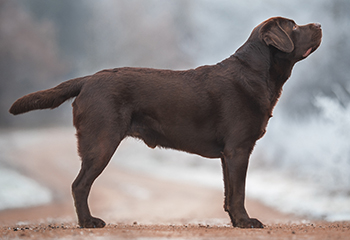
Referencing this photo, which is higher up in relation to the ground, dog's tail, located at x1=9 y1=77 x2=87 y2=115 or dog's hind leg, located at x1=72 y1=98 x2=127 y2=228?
dog's tail, located at x1=9 y1=77 x2=87 y2=115

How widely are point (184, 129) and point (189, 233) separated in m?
1.26

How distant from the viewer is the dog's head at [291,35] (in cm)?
478

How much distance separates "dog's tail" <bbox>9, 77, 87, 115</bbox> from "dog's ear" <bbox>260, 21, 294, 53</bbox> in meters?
2.15

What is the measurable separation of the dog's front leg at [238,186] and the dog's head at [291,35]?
50.0 inches

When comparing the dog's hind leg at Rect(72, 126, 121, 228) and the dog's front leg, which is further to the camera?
the dog's front leg

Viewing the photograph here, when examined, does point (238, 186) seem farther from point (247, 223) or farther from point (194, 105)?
point (194, 105)

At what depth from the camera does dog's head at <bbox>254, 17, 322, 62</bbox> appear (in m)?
4.78

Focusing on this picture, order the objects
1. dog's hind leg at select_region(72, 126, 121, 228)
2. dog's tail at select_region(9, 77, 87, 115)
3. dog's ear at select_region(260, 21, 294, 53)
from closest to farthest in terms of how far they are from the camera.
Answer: dog's hind leg at select_region(72, 126, 121, 228), dog's tail at select_region(9, 77, 87, 115), dog's ear at select_region(260, 21, 294, 53)

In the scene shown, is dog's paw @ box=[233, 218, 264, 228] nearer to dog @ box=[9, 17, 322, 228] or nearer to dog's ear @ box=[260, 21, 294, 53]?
dog @ box=[9, 17, 322, 228]

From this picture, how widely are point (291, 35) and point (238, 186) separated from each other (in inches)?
73.9

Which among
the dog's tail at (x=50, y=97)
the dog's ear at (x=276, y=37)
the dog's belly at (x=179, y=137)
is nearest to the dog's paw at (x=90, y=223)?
the dog's belly at (x=179, y=137)

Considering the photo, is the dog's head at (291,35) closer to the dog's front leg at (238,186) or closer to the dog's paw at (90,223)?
the dog's front leg at (238,186)

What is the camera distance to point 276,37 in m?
4.76

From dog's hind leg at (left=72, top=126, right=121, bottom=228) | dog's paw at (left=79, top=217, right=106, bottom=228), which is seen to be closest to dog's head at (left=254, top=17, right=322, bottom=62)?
dog's hind leg at (left=72, top=126, right=121, bottom=228)
